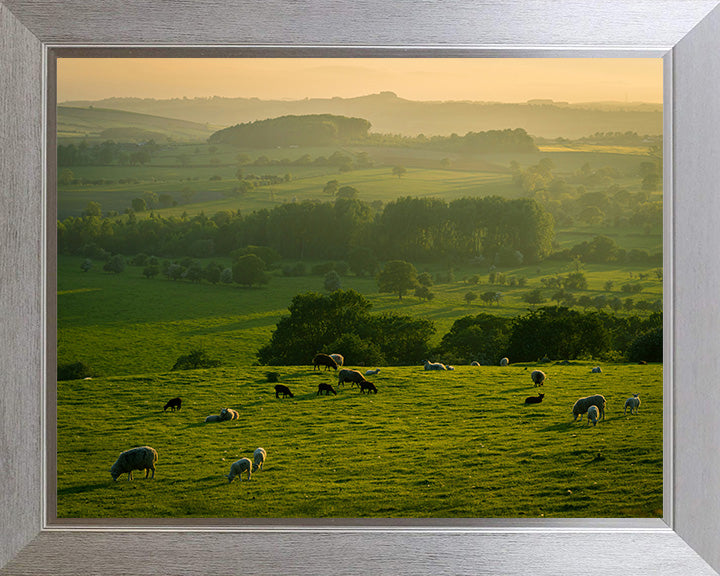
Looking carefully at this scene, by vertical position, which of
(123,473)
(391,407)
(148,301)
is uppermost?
(148,301)

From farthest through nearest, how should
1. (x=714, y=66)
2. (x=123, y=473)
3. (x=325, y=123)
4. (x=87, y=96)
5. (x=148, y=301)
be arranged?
(x=148, y=301), (x=325, y=123), (x=87, y=96), (x=123, y=473), (x=714, y=66)

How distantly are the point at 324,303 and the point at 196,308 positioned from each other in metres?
1.14

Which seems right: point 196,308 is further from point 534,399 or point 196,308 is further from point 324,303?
point 534,399

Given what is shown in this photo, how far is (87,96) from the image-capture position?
14.1 feet

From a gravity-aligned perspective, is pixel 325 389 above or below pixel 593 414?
above

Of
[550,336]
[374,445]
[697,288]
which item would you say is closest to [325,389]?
[374,445]

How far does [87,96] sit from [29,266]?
2.34 metres

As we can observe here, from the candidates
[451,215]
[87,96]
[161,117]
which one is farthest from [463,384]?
[87,96]

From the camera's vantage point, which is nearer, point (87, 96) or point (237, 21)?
point (237, 21)

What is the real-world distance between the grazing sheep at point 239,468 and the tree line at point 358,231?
1.68 m

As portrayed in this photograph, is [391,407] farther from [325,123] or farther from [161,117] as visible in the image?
[161,117]

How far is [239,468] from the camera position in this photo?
13.3ft

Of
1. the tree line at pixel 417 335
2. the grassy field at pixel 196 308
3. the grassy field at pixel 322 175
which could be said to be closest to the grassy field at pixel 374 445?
the tree line at pixel 417 335

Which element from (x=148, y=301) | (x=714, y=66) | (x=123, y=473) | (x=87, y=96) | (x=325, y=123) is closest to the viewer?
(x=714, y=66)
